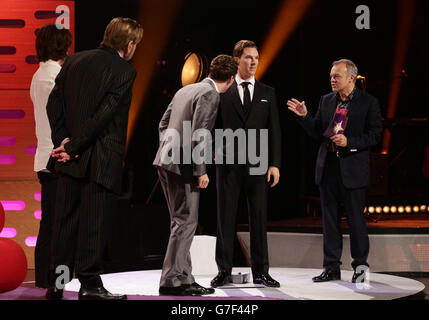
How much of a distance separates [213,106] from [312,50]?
11.8 ft

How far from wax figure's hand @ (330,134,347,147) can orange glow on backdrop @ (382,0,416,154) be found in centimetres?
331

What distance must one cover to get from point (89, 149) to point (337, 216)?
6.67ft

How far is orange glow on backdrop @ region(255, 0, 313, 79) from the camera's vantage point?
6785 mm

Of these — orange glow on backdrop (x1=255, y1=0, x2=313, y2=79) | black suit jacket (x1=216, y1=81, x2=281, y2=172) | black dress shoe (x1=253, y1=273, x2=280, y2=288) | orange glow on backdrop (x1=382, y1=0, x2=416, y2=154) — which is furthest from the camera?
orange glow on backdrop (x1=382, y1=0, x2=416, y2=154)

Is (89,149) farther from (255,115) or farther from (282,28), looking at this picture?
(282,28)

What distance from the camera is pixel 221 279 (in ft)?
13.9

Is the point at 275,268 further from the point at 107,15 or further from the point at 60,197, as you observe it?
the point at 107,15

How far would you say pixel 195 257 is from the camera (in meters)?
5.04

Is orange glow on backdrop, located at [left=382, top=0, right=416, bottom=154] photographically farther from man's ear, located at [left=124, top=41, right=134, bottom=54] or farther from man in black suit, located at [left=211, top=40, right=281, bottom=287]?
man's ear, located at [left=124, top=41, right=134, bottom=54]

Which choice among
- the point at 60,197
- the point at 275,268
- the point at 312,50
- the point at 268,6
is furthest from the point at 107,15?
the point at 60,197

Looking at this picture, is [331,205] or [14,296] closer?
[14,296]

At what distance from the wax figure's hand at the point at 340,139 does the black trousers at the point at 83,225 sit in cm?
170

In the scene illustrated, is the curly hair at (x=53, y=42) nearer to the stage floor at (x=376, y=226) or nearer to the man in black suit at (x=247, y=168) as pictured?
the man in black suit at (x=247, y=168)

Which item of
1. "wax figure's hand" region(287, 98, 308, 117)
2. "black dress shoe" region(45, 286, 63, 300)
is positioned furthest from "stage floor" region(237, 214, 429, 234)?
"black dress shoe" region(45, 286, 63, 300)
